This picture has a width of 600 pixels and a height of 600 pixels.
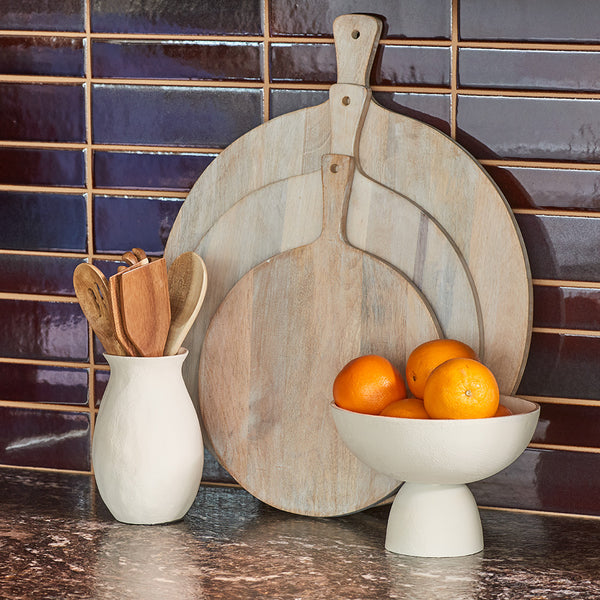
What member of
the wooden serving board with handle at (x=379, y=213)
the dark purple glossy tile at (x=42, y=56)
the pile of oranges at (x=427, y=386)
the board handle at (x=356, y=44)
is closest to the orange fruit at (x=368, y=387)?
the pile of oranges at (x=427, y=386)

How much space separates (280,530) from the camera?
41.5 inches

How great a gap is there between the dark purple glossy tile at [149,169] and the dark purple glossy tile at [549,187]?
362mm

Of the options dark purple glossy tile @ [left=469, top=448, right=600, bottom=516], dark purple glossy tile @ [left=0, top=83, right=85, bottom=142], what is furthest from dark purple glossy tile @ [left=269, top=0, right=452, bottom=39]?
dark purple glossy tile @ [left=469, top=448, right=600, bottom=516]

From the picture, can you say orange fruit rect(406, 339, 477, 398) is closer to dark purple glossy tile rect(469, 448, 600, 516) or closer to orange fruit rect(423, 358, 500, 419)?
orange fruit rect(423, 358, 500, 419)

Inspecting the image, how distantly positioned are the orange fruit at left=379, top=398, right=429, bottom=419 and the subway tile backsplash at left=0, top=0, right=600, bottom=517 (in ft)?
0.69

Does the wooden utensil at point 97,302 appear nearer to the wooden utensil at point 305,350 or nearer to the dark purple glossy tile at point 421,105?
the wooden utensil at point 305,350

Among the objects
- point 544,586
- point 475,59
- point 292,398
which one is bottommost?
point 544,586

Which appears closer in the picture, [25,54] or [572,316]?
[572,316]

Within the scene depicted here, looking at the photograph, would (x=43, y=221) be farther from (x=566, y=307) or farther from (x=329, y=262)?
(x=566, y=307)

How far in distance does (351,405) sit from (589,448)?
31 cm

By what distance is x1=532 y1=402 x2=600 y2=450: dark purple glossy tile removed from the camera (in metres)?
1.08

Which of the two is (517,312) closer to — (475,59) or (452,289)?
(452,289)

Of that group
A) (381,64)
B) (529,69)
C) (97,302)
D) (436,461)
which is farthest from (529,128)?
(97,302)

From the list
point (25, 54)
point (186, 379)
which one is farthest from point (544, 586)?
point (25, 54)
